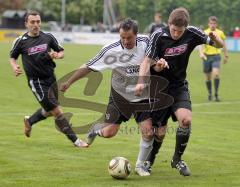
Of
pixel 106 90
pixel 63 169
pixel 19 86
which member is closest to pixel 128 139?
pixel 63 169

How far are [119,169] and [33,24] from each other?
12.1ft

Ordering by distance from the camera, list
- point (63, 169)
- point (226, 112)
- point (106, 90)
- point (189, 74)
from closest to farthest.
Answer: point (63, 169) → point (226, 112) → point (106, 90) → point (189, 74)

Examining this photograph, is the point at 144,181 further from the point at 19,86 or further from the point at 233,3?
the point at 233,3

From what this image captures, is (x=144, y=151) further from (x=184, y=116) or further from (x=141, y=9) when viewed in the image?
(x=141, y=9)

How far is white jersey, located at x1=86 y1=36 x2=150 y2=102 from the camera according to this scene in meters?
9.17

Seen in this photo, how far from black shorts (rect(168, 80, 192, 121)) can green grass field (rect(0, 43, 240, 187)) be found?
87 centimetres

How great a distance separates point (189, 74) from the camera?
28594 mm

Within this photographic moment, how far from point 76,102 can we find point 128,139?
5106 mm

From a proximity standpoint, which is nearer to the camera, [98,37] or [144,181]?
[144,181]

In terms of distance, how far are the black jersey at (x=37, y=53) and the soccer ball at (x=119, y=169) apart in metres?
3.13

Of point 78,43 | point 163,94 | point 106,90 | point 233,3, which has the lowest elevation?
point 78,43

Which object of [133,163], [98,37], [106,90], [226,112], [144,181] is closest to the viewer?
[144,181]

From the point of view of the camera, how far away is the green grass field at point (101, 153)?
8.48 meters

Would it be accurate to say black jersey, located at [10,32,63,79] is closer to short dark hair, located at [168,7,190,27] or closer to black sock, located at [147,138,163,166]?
black sock, located at [147,138,163,166]
